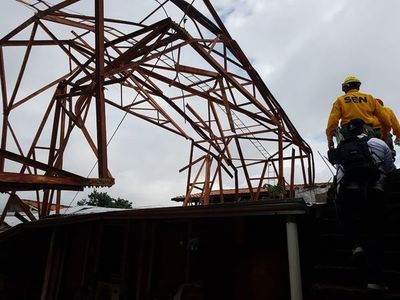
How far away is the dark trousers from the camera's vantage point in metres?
3.00

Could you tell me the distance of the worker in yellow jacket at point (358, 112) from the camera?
4.34 meters

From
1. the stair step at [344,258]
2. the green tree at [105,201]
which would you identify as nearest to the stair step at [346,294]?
the stair step at [344,258]

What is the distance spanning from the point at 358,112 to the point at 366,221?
1.79m

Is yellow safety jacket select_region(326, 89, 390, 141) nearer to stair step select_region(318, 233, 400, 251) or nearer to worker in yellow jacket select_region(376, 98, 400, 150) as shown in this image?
worker in yellow jacket select_region(376, 98, 400, 150)

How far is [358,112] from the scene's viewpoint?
4.34 metres

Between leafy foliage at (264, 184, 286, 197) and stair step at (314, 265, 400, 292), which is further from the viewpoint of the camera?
leafy foliage at (264, 184, 286, 197)

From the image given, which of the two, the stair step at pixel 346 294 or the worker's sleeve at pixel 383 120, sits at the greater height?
the worker's sleeve at pixel 383 120

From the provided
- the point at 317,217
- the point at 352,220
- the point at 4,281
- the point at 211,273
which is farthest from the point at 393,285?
the point at 4,281

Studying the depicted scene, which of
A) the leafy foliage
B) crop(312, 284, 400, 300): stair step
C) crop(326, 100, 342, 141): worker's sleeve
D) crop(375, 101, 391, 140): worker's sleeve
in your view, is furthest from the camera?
the leafy foliage

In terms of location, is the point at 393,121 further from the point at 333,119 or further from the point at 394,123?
the point at 333,119

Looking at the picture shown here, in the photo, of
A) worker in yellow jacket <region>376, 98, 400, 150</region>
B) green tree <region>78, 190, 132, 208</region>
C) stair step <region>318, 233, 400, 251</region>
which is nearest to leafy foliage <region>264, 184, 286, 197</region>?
worker in yellow jacket <region>376, 98, 400, 150</region>

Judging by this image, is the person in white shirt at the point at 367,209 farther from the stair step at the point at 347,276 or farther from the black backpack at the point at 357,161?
the stair step at the point at 347,276

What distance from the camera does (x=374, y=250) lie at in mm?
3008

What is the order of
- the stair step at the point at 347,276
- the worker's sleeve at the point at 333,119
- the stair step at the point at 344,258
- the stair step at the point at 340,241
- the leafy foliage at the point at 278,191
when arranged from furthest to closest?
the leafy foliage at the point at 278,191, the worker's sleeve at the point at 333,119, the stair step at the point at 340,241, the stair step at the point at 344,258, the stair step at the point at 347,276
